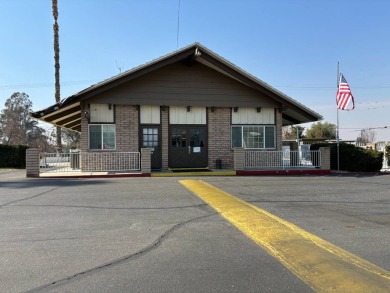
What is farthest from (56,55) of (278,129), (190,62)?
(278,129)

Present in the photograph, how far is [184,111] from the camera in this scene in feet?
62.2

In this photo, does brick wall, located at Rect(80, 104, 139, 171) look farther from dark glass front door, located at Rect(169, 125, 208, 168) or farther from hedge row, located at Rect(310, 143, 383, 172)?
hedge row, located at Rect(310, 143, 383, 172)

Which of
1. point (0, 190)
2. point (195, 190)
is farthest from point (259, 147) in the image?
point (0, 190)

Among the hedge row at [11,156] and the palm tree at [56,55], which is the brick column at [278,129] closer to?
the hedge row at [11,156]

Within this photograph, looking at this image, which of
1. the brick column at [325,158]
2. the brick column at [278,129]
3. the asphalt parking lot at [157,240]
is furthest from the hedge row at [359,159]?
the asphalt parking lot at [157,240]

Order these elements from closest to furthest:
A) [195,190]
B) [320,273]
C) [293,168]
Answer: [320,273] < [195,190] < [293,168]

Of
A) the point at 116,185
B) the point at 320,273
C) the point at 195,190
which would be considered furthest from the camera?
the point at 116,185

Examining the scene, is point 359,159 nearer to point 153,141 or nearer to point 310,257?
point 153,141

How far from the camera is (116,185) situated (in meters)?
12.6

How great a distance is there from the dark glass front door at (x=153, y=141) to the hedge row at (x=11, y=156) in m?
14.3

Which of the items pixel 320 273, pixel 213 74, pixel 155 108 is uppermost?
pixel 213 74

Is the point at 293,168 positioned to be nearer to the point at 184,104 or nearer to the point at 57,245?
the point at 184,104

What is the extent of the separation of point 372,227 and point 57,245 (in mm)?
5322

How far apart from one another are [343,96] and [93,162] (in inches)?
540
